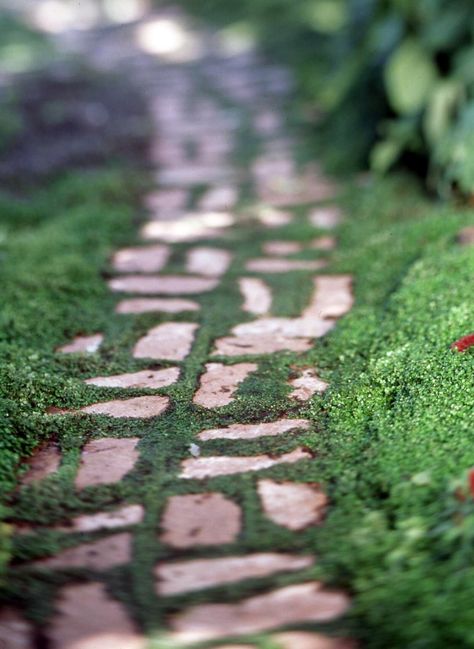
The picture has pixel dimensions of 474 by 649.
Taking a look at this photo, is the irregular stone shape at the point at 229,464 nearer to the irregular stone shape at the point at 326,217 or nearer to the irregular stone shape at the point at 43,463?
the irregular stone shape at the point at 43,463

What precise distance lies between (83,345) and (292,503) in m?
1.18

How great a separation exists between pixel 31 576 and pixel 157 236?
7.83 feet

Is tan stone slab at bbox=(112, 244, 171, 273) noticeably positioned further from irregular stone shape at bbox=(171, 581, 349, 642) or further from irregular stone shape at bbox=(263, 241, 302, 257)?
irregular stone shape at bbox=(171, 581, 349, 642)

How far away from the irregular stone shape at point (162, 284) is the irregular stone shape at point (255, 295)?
0.42 feet

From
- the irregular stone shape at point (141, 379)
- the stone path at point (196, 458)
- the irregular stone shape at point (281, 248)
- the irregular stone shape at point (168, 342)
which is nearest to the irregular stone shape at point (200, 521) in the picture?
the stone path at point (196, 458)

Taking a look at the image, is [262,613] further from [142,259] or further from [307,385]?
[142,259]

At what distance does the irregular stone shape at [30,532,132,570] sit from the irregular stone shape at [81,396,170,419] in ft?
1.88

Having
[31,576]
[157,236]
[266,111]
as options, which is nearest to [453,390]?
[31,576]

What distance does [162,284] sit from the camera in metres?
3.39

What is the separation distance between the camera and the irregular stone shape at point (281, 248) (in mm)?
3713

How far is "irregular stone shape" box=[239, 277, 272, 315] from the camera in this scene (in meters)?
3.14

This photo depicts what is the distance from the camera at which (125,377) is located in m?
2.62

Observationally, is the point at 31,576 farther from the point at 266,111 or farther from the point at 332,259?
the point at 266,111

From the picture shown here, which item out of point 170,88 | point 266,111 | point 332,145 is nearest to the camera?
point 332,145
